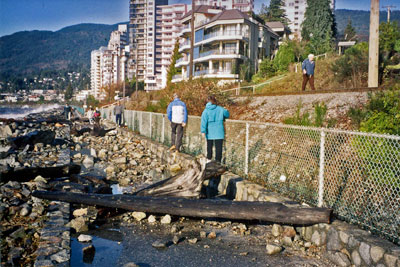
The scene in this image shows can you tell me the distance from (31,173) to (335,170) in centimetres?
676

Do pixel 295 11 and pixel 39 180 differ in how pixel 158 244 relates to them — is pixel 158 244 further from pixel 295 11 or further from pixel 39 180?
pixel 295 11

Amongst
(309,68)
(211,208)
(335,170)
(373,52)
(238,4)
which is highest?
(238,4)

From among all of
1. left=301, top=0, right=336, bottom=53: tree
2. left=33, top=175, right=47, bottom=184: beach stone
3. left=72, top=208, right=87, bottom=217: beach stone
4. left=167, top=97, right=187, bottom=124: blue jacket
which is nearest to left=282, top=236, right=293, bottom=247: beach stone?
left=72, top=208, right=87, bottom=217: beach stone

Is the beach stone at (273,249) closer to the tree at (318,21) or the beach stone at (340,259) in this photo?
the beach stone at (340,259)

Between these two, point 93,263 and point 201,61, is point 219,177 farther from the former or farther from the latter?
point 201,61

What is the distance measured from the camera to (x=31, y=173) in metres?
8.41

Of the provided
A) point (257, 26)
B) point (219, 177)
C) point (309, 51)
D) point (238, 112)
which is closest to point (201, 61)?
point (257, 26)

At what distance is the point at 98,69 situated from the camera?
189 metres

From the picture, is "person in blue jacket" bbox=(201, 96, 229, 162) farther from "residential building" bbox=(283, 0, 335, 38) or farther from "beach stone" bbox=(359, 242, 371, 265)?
"residential building" bbox=(283, 0, 335, 38)

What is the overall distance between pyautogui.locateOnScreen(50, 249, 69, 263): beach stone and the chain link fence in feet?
10.8

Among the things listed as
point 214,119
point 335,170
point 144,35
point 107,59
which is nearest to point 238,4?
point 144,35

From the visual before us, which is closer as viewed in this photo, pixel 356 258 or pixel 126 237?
pixel 356 258

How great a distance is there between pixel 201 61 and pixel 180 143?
47911mm

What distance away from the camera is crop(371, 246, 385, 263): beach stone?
348cm
